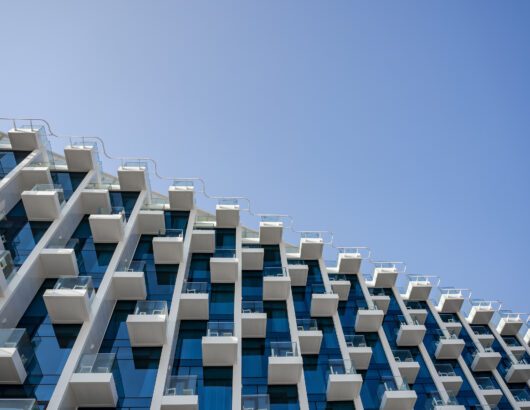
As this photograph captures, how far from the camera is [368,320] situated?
29859 millimetres

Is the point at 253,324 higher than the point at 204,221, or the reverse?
the point at 204,221

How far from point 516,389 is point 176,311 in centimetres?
2510

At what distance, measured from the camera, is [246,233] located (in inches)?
1325

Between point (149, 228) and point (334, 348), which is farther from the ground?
point (149, 228)

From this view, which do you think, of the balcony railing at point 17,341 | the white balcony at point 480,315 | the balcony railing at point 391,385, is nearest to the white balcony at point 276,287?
the balcony railing at point 391,385

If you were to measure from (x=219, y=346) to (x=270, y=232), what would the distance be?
11952mm

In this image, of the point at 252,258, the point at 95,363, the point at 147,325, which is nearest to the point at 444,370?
the point at 252,258

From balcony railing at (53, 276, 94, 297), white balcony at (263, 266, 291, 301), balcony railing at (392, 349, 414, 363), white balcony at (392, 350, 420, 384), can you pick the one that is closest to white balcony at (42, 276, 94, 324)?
balcony railing at (53, 276, 94, 297)

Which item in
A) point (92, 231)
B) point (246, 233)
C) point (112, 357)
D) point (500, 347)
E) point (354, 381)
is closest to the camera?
point (112, 357)

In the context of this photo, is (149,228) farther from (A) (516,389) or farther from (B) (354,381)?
(A) (516,389)

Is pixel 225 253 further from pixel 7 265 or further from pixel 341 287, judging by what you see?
pixel 7 265

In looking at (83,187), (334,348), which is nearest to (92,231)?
(83,187)

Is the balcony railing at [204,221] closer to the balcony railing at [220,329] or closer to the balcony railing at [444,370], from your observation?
the balcony railing at [220,329]

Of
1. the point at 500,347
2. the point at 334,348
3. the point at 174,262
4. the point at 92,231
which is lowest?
the point at 500,347
